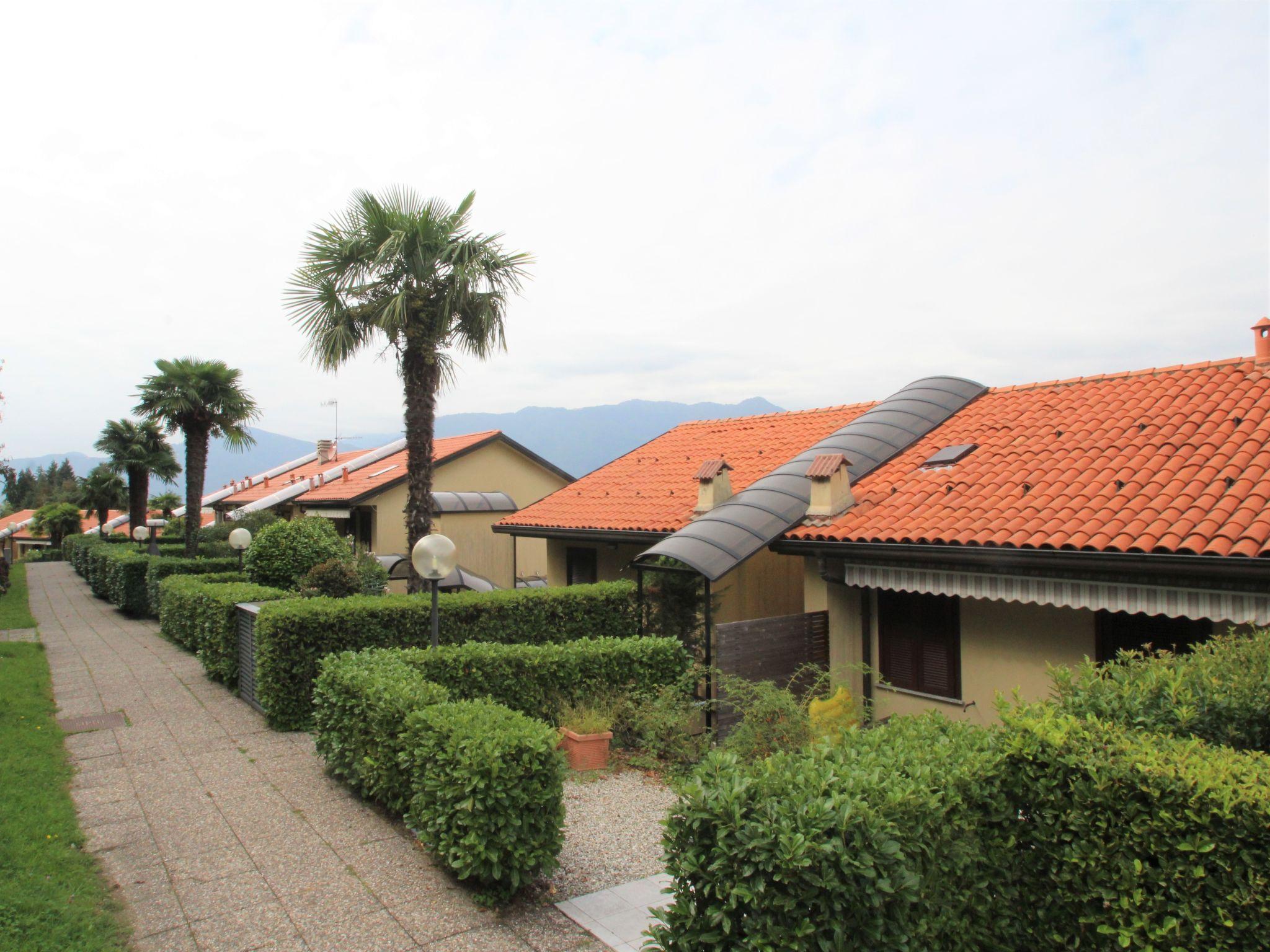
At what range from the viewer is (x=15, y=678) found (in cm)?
1278

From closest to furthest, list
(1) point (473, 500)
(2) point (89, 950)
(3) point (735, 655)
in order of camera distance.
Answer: (2) point (89, 950) < (3) point (735, 655) < (1) point (473, 500)

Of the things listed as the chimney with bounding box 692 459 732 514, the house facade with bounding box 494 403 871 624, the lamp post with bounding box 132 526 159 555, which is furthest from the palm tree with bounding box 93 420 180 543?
the chimney with bounding box 692 459 732 514

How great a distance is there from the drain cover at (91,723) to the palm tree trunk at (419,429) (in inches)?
183

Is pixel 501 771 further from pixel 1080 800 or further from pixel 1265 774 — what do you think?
pixel 1265 774

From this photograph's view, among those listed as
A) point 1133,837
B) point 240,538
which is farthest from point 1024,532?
point 240,538

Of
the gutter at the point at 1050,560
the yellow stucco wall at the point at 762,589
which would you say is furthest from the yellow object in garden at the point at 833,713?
the yellow stucco wall at the point at 762,589

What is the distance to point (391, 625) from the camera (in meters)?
11.1

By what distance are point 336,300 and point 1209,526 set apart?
13.0 m

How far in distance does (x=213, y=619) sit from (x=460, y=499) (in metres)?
12.0

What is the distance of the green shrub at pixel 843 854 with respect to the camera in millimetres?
3672

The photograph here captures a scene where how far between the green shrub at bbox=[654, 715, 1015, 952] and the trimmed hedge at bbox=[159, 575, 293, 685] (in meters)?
10.6

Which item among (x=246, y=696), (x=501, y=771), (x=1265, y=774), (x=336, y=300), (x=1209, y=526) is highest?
(x=336, y=300)

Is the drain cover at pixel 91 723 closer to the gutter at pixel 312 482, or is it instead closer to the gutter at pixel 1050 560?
the gutter at pixel 1050 560

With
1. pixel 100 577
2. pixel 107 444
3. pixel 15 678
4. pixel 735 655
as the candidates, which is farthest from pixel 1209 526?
pixel 107 444
